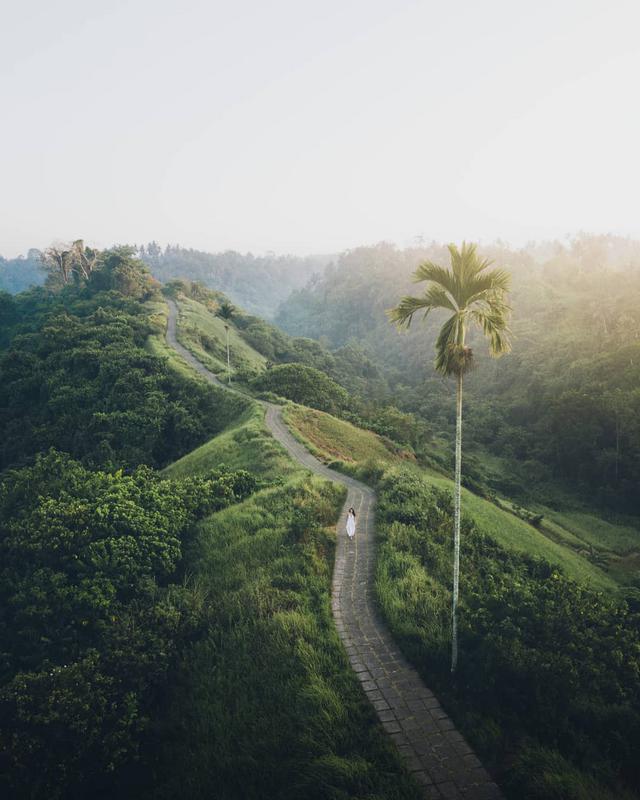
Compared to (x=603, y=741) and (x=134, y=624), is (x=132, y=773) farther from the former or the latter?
(x=603, y=741)

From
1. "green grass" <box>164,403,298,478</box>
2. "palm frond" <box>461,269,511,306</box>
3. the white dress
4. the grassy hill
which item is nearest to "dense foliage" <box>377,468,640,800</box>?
the white dress

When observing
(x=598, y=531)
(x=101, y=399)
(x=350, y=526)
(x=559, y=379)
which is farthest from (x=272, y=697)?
(x=559, y=379)

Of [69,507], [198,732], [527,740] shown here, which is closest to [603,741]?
[527,740]

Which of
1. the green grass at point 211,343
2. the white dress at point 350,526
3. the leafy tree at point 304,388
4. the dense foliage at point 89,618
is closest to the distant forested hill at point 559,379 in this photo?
the white dress at point 350,526

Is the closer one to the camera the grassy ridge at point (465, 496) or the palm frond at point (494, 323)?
the palm frond at point (494, 323)

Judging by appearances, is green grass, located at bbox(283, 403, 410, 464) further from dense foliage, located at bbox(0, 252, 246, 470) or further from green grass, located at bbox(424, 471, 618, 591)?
green grass, located at bbox(424, 471, 618, 591)

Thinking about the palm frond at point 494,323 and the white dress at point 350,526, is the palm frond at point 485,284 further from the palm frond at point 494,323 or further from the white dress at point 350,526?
the white dress at point 350,526
